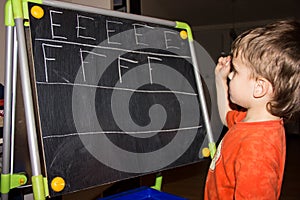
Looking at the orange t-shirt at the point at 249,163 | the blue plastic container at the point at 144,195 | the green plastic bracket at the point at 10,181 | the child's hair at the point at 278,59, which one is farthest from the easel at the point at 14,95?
the child's hair at the point at 278,59

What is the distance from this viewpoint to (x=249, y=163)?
91 cm

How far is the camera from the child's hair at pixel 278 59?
0.94m

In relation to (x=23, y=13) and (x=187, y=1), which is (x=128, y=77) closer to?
(x=23, y=13)

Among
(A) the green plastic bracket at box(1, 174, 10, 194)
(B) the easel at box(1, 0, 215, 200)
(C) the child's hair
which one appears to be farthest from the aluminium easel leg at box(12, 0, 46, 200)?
(C) the child's hair

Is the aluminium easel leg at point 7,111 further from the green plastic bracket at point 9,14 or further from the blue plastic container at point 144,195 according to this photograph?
the blue plastic container at point 144,195

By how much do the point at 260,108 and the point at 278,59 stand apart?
0.17 m

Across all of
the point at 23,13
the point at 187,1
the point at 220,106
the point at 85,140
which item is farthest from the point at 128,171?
the point at 187,1

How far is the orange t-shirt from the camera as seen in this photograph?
892 mm

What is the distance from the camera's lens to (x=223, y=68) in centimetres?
126

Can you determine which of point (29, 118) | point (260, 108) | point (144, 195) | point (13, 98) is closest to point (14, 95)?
point (13, 98)

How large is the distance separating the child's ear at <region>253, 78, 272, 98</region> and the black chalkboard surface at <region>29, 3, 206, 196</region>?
1.47ft

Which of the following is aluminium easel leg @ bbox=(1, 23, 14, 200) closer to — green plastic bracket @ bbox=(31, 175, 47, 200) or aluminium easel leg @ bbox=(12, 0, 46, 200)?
aluminium easel leg @ bbox=(12, 0, 46, 200)

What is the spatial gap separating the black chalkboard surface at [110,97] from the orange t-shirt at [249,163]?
0.96 feet

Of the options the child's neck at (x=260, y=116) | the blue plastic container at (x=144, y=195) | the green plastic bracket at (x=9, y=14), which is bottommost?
the blue plastic container at (x=144, y=195)
